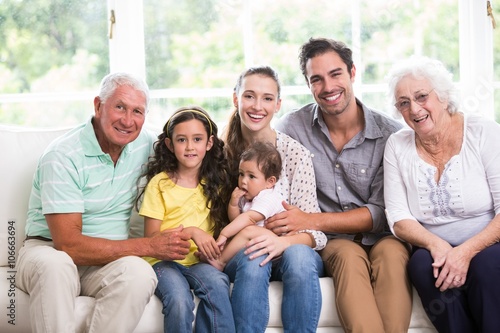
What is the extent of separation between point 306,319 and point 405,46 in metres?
2.01

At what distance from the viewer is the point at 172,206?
253 cm

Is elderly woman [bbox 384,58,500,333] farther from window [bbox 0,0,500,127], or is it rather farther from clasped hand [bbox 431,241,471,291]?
window [bbox 0,0,500,127]

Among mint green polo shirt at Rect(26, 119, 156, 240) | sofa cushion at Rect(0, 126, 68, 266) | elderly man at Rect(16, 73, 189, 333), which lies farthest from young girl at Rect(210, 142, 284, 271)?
sofa cushion at Rect(0, 126, 68, 266)

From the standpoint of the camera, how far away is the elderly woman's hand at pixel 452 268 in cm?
223

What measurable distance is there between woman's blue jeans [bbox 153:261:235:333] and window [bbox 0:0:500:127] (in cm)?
157

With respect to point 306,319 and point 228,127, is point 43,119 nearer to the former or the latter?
point 228,127

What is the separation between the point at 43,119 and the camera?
152 inches

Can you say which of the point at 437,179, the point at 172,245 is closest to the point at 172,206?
the point at 172,245

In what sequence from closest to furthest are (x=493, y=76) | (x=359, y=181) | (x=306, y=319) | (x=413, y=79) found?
(x=306, y=319) → (x=413, y=79) → (x=359, y=181) → (x=493, y=76)

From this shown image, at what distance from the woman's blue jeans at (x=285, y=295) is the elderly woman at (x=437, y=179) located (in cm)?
37

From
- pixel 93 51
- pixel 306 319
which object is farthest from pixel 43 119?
pixel 306 319

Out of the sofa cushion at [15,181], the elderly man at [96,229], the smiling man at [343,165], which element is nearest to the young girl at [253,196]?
the smiling man at [343,165]

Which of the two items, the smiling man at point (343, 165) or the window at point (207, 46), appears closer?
the smiling man at point (343, 165)

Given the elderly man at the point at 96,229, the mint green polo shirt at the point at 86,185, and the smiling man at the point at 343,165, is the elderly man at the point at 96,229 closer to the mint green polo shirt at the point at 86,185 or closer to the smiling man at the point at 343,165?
the mint green polo shirt at the point at 86,185
